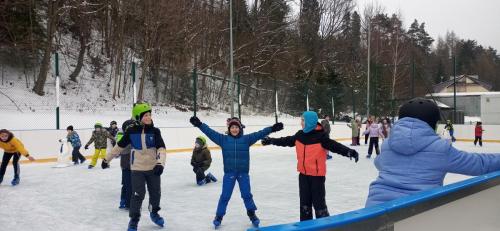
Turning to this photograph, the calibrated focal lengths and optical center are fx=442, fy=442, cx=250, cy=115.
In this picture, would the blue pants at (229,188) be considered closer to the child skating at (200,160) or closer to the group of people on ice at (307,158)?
the group of people on ice at (307,158)

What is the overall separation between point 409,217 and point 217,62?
2598cm

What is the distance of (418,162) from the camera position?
246 centimetres

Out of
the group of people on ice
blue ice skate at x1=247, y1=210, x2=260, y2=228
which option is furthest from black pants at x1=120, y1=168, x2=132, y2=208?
blue ice skate at x1=247, y1=210, x2=260, y2=228

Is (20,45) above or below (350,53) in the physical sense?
below

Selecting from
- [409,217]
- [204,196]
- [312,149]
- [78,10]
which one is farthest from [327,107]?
[409,217]

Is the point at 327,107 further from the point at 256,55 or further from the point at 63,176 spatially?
the point at 63,176

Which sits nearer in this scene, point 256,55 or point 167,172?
point 167,172

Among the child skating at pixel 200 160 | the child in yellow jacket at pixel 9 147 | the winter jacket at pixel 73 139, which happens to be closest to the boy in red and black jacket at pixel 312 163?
the child skating at pixel 200 160

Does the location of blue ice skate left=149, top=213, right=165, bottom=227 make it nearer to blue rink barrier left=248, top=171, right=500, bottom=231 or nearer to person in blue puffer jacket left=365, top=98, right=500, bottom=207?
person in blue puffer jacket left=365, top=98, right=500, bottom=207

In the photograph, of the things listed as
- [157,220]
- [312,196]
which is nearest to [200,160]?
[157,220]

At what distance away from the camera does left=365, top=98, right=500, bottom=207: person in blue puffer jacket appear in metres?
Answer: 2.44

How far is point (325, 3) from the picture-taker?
138 ft

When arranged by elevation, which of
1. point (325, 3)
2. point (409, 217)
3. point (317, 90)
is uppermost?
point (325, 3)

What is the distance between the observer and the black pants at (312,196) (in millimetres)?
4473
